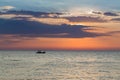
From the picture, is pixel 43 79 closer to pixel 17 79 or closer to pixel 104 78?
pixel 17 79

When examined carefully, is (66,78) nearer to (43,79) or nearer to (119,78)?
(43,79)

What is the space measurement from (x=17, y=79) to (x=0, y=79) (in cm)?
321

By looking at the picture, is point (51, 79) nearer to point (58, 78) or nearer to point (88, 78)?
point (58, 78)

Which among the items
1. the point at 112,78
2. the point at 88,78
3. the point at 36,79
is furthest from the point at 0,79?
the point at 112,78

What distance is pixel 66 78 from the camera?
61.6 metres

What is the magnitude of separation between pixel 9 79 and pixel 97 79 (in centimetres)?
1616

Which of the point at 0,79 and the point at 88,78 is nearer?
the point at 0,79

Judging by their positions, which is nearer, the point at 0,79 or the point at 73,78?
the point at 0,79

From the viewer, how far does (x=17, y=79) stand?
59281 mm

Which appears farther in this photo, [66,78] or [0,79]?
[66,78]

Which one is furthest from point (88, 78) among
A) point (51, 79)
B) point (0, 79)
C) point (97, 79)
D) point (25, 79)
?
point (0, 79)

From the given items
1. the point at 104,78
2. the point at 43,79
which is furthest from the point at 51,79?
the point at 104,78

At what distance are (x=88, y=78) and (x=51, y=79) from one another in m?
7.13

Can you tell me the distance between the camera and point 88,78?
203ft
